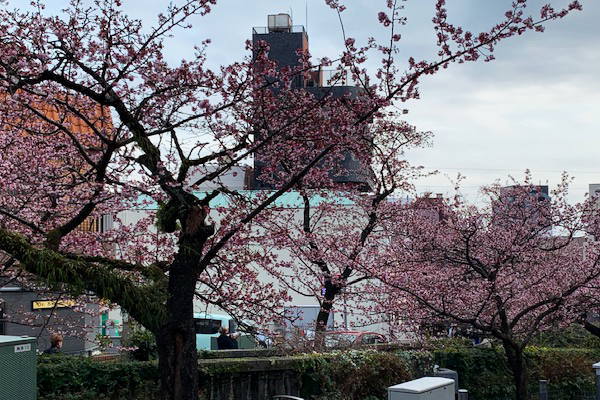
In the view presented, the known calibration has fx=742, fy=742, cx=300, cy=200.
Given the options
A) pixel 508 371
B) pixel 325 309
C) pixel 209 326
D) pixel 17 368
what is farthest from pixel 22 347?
pixel 209 326

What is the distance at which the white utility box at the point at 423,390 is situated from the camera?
6.39 m

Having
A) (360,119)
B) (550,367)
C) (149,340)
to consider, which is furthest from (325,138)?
(550,367)

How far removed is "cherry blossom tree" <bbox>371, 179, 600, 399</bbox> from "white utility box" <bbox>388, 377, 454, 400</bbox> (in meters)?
4.96

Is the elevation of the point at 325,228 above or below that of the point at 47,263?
above

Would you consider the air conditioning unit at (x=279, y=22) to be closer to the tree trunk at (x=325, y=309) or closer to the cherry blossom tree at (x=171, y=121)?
the tree trunk at (x=325, y=309)

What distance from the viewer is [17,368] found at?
21.5ft

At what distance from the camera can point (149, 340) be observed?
11914mm

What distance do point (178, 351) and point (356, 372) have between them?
4657mm

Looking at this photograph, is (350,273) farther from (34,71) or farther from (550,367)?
(34,71)

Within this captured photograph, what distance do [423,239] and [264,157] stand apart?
6.59 m

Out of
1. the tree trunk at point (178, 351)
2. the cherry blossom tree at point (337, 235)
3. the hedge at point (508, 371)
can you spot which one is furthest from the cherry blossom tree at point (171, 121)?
the hedge at point (508, 371)

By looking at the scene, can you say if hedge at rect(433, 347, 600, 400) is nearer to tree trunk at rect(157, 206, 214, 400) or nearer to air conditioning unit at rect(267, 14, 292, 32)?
tree trunk at rect(157, 206, 214, 400)

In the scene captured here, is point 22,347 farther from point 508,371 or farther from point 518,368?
point 508,371

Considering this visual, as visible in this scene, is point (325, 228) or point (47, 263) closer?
point (47, 263)
